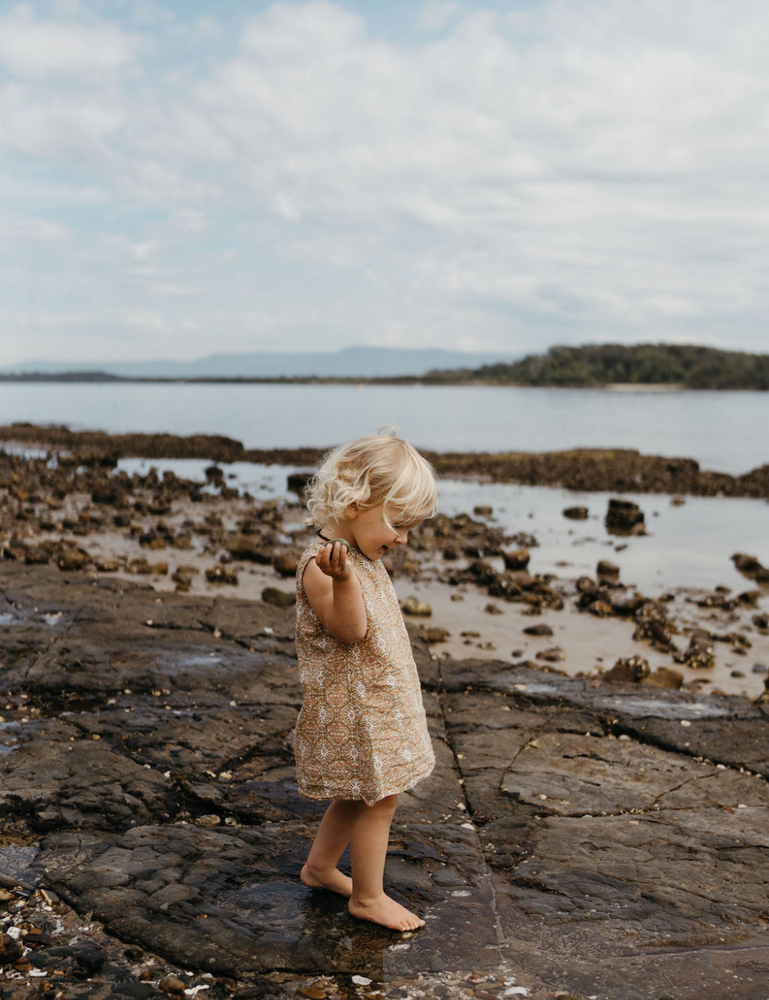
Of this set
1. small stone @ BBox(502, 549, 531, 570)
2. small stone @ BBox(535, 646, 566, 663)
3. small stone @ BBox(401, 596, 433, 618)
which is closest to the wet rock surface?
small stone @ BBox(535, 646, 566, 663)

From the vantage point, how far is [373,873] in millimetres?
2943

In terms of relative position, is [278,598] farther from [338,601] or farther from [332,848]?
[338,601]

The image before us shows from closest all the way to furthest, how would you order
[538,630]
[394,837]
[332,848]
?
[332,848]
[394,837]
[538,630]

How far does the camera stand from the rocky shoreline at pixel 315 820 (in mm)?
2715

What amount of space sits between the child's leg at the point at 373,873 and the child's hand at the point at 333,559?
2.90 feet

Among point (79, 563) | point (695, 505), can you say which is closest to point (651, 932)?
point (79, 563)

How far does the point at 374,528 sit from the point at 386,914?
1.31 meters

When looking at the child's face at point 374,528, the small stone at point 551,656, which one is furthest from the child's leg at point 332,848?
the small stone at point 551,656

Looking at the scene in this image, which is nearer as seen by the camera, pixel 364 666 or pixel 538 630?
pixel 364 666

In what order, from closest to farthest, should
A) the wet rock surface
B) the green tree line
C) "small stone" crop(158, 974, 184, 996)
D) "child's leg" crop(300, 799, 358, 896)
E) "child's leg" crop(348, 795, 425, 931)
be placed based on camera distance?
"small stone" crop(158, 974, 184, 996)
the wet rock surface
"child's leg" crop(348, 795, 425, 931)
"child's leg" crop(300, 799, 358, 896)
the green tree line

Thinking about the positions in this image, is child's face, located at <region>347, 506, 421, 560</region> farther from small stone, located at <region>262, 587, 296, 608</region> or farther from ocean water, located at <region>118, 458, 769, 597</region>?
ocean water, located at <region>118, 458, 769, 597</region>

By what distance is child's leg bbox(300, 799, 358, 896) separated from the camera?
3117 mm

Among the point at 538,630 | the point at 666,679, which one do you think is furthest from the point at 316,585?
the point at 538,630

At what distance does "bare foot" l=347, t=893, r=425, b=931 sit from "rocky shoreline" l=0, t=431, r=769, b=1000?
0.04 metres
